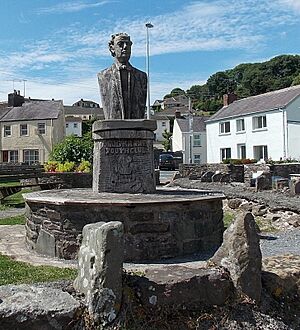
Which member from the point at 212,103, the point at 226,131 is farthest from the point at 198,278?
the point at 212,103

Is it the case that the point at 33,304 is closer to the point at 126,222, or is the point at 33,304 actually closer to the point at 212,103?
the point at 126,222

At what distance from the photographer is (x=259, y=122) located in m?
40.9

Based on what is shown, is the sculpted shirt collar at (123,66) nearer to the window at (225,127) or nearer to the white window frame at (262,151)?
the white window frame at (262,151)

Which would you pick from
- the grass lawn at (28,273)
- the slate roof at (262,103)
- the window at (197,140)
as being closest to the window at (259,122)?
the slate roof at (262,103)

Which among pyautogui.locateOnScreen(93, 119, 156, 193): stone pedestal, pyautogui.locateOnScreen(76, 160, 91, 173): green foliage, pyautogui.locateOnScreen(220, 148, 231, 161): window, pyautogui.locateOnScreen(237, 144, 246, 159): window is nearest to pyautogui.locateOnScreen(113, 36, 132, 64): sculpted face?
pyautogui.locateOnScreen(93, 119, 156, 193): stone pedestal

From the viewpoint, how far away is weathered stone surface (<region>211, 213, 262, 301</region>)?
395 cm

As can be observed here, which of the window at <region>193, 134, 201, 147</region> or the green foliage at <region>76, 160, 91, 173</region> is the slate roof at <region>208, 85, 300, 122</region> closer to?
the window at <region>193, 134, 201, 147</region>

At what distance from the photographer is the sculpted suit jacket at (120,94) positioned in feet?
30.8

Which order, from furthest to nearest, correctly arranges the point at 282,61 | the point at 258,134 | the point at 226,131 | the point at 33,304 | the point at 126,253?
1. the point at 282,61
2. the point at 226,131
3. the point at 258,134
4. the point at 126,253
5. the point at 33,304

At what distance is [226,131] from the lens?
1826 inches

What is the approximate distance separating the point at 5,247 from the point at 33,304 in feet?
17.3

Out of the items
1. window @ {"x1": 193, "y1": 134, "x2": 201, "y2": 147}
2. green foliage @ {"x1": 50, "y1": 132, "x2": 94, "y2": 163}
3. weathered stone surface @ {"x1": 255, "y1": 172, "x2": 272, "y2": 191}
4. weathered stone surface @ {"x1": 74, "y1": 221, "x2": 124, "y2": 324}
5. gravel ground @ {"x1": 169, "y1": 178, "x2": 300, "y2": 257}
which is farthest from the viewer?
window @ {"x1": 193, "y1": 134, "x2": 201, "y2": 147}

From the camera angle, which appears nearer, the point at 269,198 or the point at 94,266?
the point at 94,266

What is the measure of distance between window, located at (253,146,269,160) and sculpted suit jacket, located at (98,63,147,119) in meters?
32.2
